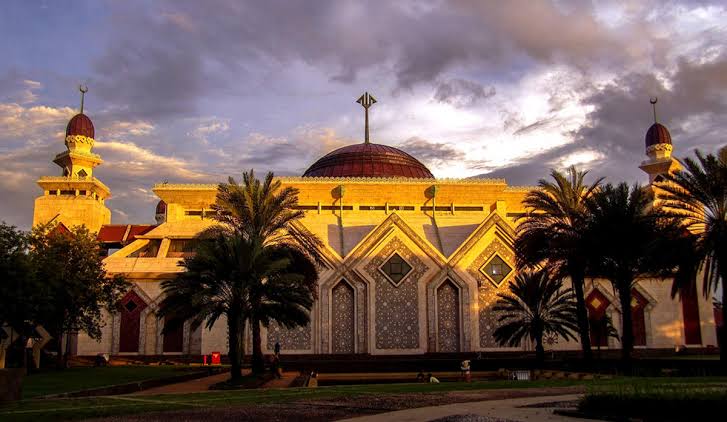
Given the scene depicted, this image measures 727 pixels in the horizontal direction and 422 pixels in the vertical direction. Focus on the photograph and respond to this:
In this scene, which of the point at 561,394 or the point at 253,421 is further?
the point at 561,394

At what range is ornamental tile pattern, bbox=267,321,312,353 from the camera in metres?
43.8

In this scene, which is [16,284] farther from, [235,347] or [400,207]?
[400,207]

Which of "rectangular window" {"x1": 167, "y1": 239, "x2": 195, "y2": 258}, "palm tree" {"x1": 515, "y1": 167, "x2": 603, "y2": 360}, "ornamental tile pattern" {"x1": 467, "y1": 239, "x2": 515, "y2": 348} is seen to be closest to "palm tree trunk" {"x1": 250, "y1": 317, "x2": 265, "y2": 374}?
"palm tree" {"x1": 515, "y1": 167, "x2": 603, "y2": 360}

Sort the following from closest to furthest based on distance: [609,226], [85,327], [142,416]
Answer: [142,416], [609,226], [85,327]

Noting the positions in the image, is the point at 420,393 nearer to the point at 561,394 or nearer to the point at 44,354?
the point at 561,394

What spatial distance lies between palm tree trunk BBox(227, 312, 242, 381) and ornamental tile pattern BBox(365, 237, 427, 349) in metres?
18.5

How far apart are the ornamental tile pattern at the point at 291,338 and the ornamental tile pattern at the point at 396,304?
4.75m

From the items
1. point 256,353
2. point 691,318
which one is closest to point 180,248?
point 256,353

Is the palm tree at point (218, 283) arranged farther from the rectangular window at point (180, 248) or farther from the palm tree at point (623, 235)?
Answer: the rectangular window at point (180, 248)

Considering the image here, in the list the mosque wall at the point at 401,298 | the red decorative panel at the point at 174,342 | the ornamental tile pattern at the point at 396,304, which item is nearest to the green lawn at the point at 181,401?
the ornamental tile pattern at the point at 396,304

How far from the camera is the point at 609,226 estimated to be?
2880 centimetres

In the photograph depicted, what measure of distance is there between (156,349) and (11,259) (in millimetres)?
17555

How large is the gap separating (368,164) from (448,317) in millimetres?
22331

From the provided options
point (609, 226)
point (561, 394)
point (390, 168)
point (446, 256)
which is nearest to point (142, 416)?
point (561, 394)
